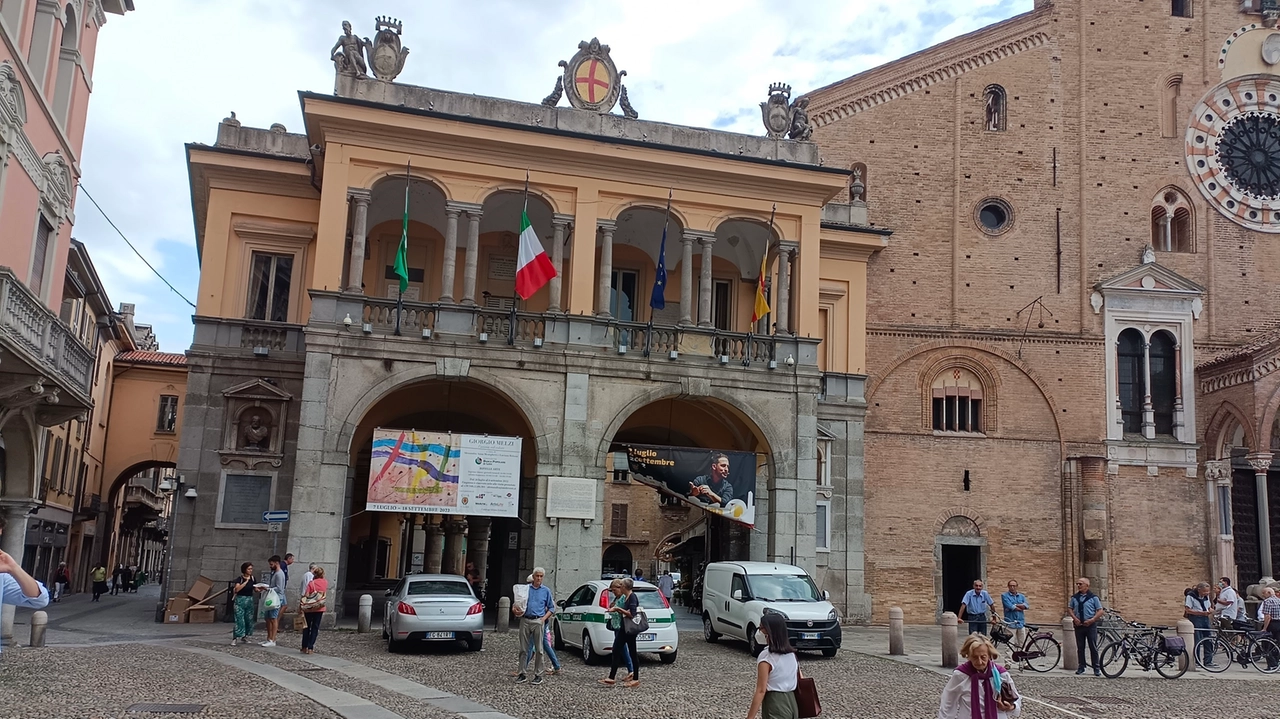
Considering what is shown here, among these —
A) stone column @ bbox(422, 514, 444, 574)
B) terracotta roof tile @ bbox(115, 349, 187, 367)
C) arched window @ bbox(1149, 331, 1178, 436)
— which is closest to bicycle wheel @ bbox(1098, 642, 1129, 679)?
arched window @ bbox(1149, 331, 1178, 436)

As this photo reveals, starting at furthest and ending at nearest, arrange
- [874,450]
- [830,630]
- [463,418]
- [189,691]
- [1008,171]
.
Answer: [1008,171] → [874,450] → [463,418] → [830,630] → [189,691]

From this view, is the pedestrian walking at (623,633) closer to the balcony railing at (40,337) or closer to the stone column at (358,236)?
the balcony railing at (40,337)

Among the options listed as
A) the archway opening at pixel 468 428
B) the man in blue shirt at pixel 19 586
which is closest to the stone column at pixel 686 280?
the archway opening at pixel 468 428

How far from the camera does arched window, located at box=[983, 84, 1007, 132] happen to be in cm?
2991

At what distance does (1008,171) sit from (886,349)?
21.2ft

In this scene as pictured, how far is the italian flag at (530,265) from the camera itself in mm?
21219

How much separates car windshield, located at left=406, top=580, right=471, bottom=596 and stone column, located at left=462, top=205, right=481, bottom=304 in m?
6.60

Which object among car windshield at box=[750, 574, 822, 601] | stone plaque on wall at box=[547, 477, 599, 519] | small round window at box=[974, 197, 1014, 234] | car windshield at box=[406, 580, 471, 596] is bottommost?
car windshield at box=[406, 580, 471, 596]

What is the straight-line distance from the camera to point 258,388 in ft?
75.6

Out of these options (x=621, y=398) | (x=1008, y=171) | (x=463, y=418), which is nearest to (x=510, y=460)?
(x=621, y=398)

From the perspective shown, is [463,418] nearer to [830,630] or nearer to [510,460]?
[510,460]

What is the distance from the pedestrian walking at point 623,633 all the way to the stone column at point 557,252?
9529mm

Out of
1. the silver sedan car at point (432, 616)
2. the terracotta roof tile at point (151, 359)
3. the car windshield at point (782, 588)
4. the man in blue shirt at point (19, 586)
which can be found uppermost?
the terracotta roof tile at point (151, 359)

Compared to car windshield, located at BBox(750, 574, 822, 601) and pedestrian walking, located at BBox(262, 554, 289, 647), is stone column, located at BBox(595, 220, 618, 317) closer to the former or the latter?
car windshield, located at BBox(750, 574, 822, 601)
